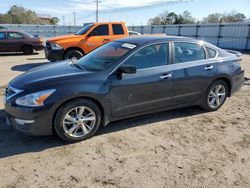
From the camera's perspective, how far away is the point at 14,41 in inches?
522

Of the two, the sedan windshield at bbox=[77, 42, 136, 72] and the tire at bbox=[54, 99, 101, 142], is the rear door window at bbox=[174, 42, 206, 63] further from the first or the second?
the tire at bbox=[54, 99, 101, 142]

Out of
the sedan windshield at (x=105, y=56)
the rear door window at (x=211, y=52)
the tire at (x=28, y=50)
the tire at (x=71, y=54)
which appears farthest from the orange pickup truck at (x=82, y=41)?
the rear door window at (x=211, y=52)

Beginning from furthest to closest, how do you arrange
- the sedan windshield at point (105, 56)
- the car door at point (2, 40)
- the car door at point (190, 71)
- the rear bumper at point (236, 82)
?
the car door at point (2, 40)
the rear bumper at point (236, 82)
the car door at point (190, 71)
the sedan windshield at point (105, 56)

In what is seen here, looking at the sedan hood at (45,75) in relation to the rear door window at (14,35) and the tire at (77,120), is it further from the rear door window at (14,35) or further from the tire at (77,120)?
the rear door window at (14,35)

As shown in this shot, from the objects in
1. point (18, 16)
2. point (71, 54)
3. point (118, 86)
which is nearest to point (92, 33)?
point (71, 54)

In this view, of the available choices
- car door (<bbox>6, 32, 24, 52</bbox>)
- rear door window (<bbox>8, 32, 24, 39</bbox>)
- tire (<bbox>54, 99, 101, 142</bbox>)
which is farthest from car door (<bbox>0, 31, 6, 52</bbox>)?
tire (<bbox>54, 99, 101, 142</bbox>)

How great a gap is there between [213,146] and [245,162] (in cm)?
51

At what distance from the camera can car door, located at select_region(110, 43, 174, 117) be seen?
12.5ft

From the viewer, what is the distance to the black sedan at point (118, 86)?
337cm

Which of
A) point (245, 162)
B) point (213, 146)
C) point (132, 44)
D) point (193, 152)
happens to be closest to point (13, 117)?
point (132, 44)

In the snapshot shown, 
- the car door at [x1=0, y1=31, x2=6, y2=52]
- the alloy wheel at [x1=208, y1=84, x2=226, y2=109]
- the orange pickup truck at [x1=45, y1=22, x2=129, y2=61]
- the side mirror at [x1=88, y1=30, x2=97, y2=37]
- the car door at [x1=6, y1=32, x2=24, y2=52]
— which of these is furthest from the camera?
the car door at [x1=6, y1=32, x2=24, y2=52]

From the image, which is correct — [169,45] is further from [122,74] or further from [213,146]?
[213,146]

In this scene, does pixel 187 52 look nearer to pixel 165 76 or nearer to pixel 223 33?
pixel 165 76

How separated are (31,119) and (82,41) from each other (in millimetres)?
6509
